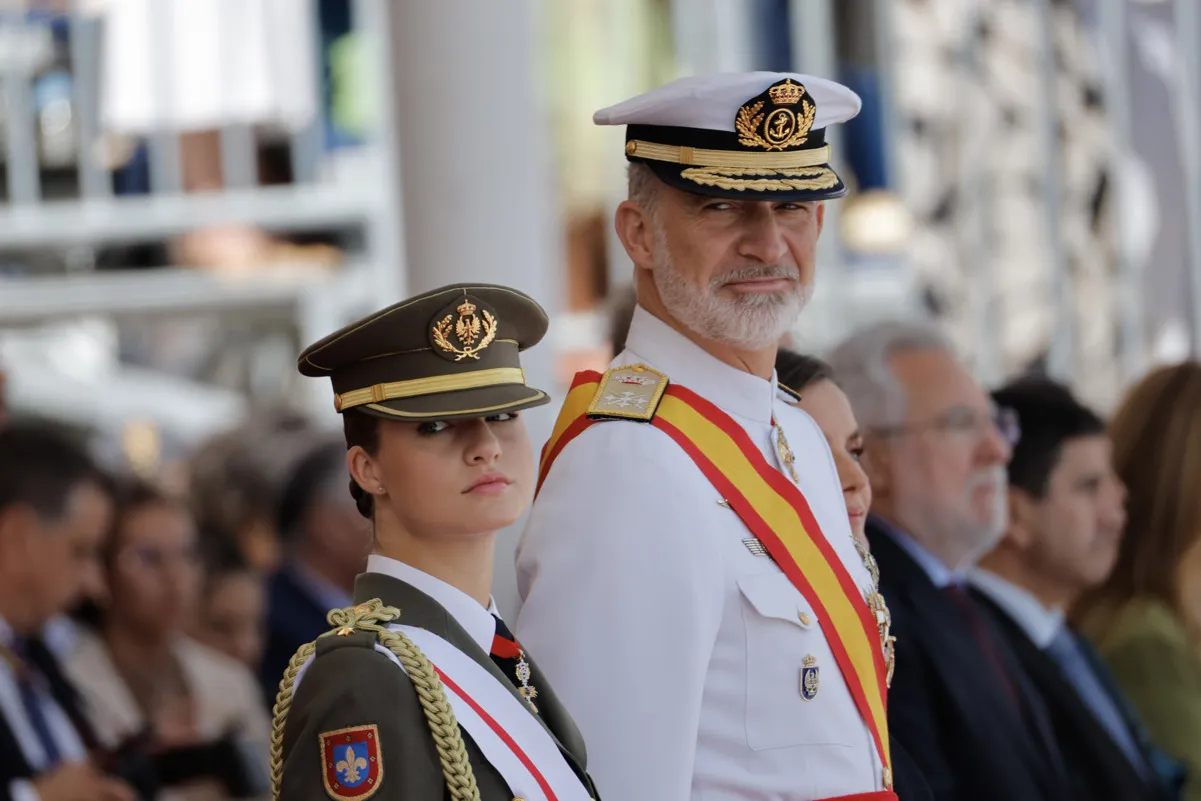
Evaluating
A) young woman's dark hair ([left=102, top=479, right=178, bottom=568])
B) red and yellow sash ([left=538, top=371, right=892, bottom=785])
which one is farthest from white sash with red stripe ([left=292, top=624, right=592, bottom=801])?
young woman's dark hair ([left=102, top=479, right=178, bottom=568])

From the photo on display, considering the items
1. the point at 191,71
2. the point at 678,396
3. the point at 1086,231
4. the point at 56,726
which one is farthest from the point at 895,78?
the point at 678,396

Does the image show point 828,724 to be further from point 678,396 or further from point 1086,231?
point 1086,231

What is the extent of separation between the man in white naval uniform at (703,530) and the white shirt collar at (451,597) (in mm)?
198

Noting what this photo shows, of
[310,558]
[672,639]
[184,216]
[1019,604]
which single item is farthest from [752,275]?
[184,216]

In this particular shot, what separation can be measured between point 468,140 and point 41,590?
1522 millimetres

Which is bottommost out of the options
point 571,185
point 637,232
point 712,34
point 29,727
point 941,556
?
point 29,727

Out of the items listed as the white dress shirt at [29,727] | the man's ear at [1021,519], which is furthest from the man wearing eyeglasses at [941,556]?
the white dress shirt at [29,727]

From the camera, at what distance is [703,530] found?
7.38 ft

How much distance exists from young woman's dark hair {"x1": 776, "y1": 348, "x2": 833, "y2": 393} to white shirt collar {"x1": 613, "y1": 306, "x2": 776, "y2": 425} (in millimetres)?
267

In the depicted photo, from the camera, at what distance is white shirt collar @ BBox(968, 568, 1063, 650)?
3932 mm

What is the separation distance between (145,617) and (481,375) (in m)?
3.17

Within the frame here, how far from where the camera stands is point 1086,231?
10.4 metres

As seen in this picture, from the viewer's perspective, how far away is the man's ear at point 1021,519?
4.00 metres

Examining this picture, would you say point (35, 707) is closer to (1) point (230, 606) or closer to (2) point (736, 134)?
(1) point (230, 606)
